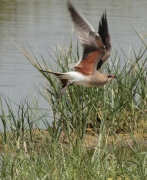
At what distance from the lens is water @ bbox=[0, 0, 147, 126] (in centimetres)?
1027

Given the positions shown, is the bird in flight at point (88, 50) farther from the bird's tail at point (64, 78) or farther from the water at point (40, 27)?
the water at point (40, 27)

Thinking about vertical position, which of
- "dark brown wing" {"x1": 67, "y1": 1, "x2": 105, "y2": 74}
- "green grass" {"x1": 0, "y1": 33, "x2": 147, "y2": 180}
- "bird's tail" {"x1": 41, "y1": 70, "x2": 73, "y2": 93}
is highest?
"dark brown wing" {"x1": 67, "y1": 1, "x2": 105, "y2": 74}

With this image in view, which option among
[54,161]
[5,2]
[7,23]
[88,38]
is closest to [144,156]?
[54,161]

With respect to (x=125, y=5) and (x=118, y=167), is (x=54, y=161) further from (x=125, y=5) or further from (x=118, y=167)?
(x=125, y=5)

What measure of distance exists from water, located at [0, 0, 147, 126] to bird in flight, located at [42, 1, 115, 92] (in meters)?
1.78

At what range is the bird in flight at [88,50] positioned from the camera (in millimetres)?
6168

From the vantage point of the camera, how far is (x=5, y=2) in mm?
20656

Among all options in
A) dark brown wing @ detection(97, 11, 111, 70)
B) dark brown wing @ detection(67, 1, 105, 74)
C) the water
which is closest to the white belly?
dark brown wing @ detection(67, 1, 105, 74)

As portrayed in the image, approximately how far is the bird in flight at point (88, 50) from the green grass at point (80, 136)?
30 centimetres

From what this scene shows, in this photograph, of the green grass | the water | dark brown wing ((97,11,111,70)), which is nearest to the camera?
the green grass

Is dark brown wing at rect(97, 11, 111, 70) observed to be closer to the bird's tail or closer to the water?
the bird's tail

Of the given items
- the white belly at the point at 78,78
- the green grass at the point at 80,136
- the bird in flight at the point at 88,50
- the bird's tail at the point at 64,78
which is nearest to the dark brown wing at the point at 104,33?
the bird in flight at the point at 88,50

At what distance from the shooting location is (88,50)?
6281 mm

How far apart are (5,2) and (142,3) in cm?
455
